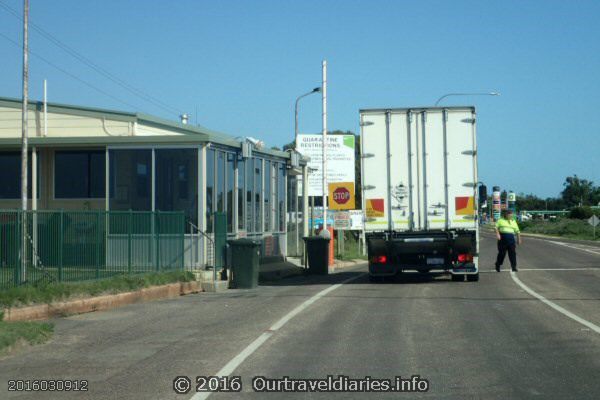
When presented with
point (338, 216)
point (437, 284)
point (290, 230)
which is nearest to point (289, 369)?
point (437, 284)

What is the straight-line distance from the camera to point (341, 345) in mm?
9930

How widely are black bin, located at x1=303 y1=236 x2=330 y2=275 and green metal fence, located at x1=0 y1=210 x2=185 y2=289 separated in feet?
21.3

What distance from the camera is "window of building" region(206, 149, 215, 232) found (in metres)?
21.9

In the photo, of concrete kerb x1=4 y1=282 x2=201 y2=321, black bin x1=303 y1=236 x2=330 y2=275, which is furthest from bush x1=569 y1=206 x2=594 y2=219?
concrete kerb x1=4 y1=282 x2=201 y2=321

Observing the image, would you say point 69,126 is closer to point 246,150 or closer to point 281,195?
point 246,150

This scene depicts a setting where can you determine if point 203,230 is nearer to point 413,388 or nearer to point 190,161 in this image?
point 190,161

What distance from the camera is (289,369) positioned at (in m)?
8.42

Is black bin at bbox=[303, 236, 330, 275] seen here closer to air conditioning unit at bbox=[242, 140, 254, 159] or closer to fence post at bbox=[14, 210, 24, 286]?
air conditioning unit at bbox=[242, 140, 254, 159]

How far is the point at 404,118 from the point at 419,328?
9.00 m

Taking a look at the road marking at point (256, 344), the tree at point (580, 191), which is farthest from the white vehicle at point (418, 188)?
the tree at point (580, 191)

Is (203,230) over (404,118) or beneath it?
beneath

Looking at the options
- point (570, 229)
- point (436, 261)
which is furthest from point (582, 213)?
point (436, 261)
